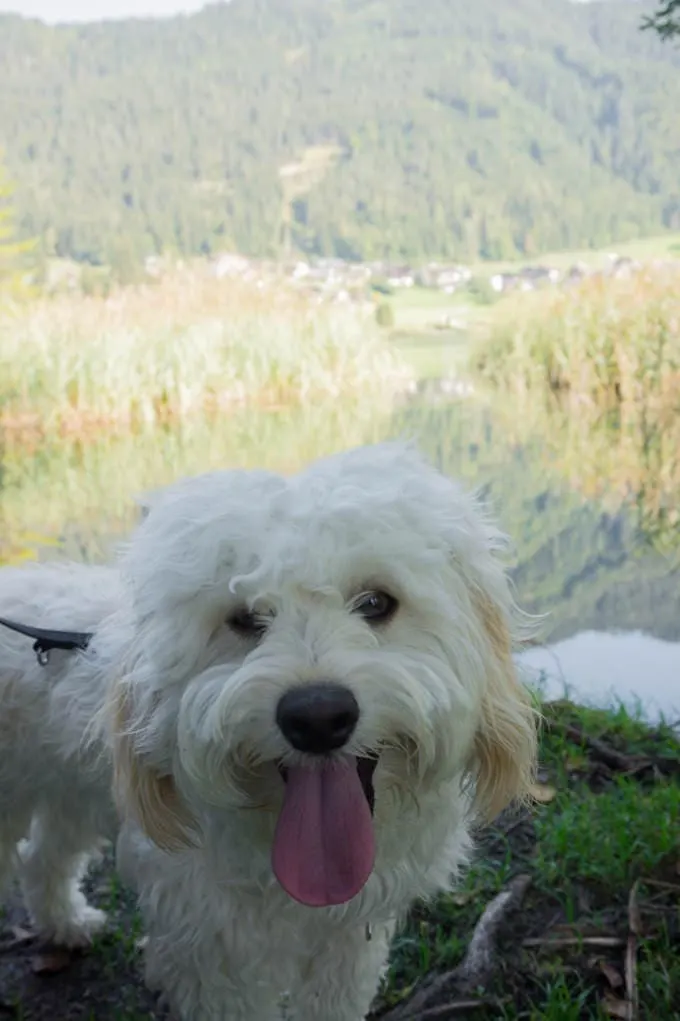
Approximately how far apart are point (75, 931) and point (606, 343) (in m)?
4.17

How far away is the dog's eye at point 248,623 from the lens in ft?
4.77

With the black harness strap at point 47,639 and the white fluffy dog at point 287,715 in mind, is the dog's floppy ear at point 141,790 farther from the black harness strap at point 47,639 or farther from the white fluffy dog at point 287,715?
the black harness strap at point 47,639

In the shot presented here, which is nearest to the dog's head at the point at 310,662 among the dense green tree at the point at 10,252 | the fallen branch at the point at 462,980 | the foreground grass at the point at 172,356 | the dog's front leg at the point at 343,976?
the dog's front leg at the point at 343,976

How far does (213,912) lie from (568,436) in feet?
14.1

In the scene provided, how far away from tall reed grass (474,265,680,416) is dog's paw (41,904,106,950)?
4064 millimetres

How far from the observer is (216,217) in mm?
7305

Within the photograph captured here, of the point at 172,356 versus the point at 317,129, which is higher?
the point at 317,129

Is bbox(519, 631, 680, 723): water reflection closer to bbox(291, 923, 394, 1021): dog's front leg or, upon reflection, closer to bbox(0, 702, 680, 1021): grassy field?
bbox(0, 702, 680, 1021): grassy field

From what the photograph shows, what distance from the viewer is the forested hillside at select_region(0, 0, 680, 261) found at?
688 cm

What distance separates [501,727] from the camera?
163 centimetres

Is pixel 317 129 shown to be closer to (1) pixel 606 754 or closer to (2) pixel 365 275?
(2) pixel 365 275

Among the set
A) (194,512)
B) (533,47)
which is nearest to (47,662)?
(194,512)

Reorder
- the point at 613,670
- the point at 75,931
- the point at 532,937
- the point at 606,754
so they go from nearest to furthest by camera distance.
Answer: the point at 532,937 < the point at 75,931 < the point at 606,754 < the point at 613,670

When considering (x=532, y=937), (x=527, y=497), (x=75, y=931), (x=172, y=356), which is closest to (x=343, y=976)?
(x=532, y=937)
